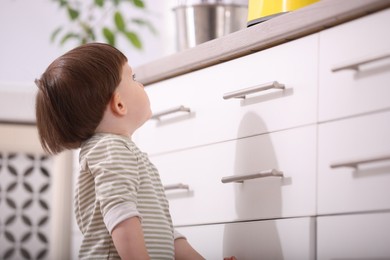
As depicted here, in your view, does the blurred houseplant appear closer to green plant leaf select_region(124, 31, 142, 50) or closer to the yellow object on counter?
green plant leaf select_region(124, 31, 142, 50)

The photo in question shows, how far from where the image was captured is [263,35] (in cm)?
143

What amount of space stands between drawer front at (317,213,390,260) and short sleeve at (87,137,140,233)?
12.4 inches

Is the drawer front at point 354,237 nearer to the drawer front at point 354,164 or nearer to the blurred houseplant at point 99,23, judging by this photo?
the drawer front at point 354,164

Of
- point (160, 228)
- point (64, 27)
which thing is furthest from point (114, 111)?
point (64, 27)

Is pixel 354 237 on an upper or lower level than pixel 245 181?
lower

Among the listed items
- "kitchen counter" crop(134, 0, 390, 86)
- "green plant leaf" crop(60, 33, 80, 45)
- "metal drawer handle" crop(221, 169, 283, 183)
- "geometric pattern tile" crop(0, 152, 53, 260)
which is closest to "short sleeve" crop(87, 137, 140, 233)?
"metal drawer handle" crop(221, 169, 283, 183)

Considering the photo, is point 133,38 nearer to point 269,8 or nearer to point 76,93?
point 269,8

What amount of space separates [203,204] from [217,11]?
1.77ft

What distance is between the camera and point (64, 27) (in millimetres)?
2836

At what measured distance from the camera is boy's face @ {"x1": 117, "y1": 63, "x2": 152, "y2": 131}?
4.69 feet

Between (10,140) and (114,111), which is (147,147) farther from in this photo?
(10,140)

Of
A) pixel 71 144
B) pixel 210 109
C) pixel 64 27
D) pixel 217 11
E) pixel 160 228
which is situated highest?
pixel 64 27

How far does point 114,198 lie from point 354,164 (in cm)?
40

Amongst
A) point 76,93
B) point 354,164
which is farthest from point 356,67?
point 76,93
